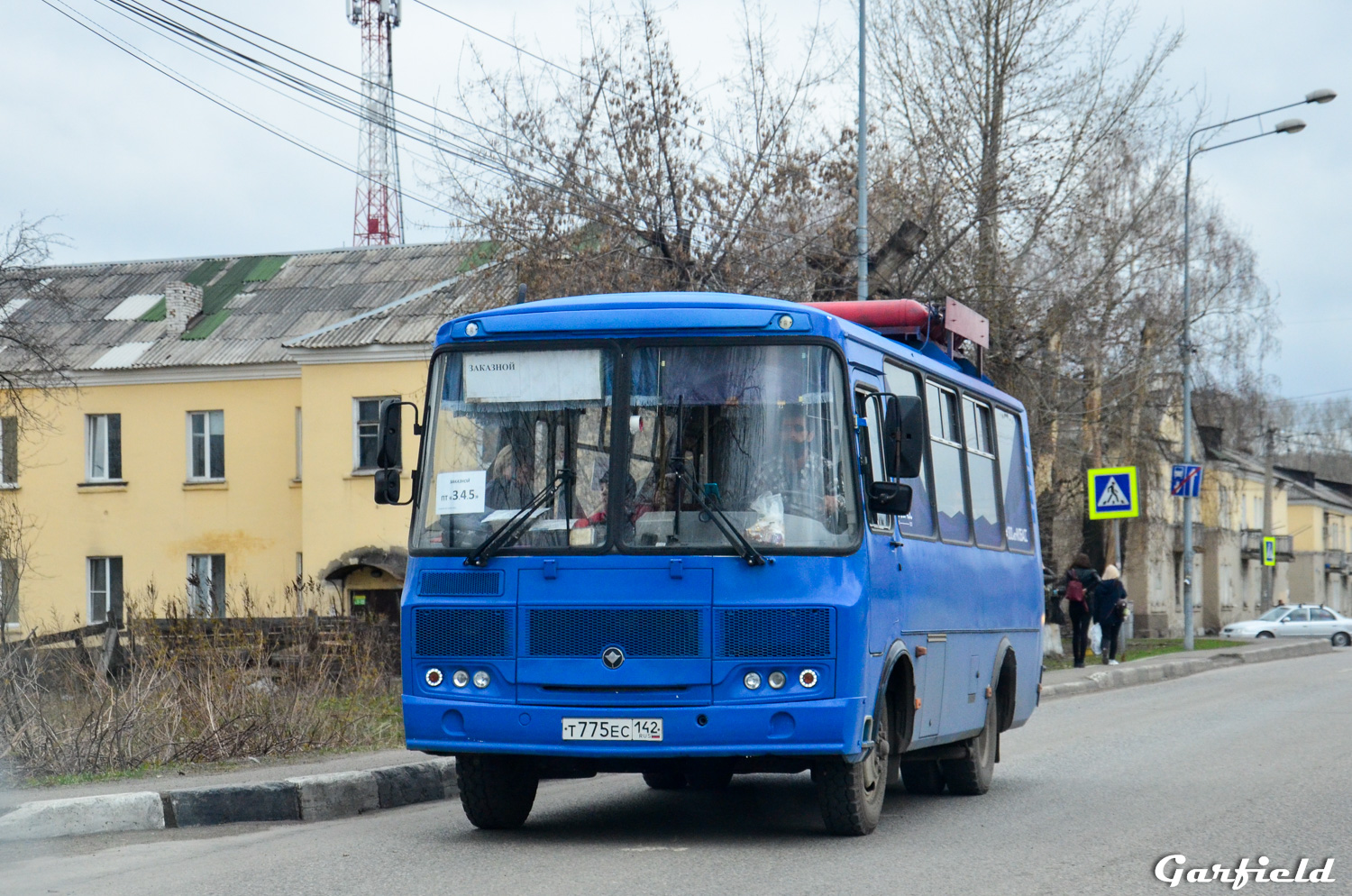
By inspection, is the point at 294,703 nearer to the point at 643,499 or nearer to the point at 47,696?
the point at 47,696

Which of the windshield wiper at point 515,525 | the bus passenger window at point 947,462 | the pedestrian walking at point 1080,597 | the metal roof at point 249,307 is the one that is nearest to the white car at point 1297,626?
the pedestrian walking at point 1080,597

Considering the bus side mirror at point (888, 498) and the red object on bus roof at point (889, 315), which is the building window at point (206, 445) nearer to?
the red object on bus roof at point (889, 315)

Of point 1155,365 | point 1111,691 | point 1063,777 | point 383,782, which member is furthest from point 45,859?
point 1155,365

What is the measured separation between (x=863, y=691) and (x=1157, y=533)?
3704cm

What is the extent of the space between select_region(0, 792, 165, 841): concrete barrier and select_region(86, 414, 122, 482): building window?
29.8m

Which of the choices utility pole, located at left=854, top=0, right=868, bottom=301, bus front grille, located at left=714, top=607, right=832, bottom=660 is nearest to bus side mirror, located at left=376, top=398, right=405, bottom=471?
bus front grille, located at left=714, top=607, right=832, bottom=660

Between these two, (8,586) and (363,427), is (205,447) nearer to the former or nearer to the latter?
(363,427)

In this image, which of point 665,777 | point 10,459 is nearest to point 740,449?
point 665,777

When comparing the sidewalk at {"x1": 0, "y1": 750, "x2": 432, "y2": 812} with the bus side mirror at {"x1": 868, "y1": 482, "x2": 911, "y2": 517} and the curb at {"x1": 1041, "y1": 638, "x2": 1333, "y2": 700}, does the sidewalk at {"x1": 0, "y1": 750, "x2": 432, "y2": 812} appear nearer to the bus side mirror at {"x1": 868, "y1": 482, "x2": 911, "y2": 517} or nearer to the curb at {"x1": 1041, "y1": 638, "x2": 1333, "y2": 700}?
the bus side mirror at {"x1": 868, "y1": 482, "x2": 911, "y2": 517}

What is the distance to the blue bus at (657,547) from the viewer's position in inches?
322

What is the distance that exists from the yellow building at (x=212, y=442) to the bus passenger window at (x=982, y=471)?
23.3 metres

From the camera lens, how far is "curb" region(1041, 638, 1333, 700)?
77.5 feet

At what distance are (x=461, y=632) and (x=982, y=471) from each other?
15.0 ft

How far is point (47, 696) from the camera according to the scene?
12180 millimetres
